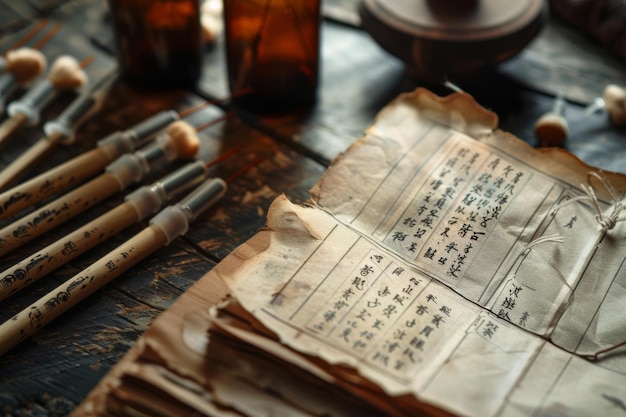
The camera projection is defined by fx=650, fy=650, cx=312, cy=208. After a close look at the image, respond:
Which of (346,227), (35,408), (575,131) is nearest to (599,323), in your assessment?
(346,227)

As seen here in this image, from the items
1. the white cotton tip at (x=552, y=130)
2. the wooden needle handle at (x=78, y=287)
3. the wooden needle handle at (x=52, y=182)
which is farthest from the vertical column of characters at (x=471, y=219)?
the wooden needle handle at (x=52, y=182)

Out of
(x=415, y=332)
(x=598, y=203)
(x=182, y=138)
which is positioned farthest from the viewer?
(x=182, y=138)

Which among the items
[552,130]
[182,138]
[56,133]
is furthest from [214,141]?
[552,130]

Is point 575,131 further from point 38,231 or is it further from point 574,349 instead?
point 38,231

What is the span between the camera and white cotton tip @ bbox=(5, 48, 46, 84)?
2.51 feet

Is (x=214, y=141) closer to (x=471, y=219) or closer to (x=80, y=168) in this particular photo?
(x=80, y=168)

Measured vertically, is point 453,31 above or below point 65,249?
above

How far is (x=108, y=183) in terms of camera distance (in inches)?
25.2

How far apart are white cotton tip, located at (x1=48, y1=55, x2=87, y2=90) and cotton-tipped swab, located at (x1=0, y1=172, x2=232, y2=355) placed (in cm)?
25

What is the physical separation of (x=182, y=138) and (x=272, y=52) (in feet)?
0.48

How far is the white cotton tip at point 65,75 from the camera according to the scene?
2.50 feet

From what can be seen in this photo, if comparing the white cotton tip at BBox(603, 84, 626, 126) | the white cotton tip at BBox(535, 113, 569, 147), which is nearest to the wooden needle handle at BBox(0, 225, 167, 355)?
the white cotton tip at BBox(535, 113, 569, 147)

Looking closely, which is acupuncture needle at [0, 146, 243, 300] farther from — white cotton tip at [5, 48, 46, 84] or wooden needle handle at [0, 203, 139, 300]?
white cotton tip at [5, 48, 46, 84]

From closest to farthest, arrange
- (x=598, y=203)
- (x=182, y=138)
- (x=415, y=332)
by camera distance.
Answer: (x=415, y=332) < (x=598, y=203) < (x=182, y=138)
